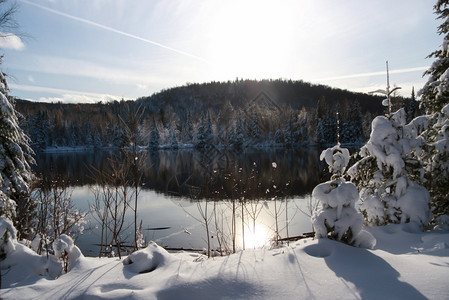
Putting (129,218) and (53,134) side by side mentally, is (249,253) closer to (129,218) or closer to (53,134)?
(129,218)

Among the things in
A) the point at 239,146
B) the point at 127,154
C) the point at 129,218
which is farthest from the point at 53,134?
the point at 127,154

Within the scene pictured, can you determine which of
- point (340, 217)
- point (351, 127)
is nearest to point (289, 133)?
Answer: point (351, 127)

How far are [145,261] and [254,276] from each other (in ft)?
5.25

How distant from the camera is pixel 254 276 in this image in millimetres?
3367

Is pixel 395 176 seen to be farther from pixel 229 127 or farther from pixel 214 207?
pixel 229 127

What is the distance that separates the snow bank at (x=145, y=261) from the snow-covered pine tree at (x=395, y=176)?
488 cm

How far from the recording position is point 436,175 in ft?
20.0

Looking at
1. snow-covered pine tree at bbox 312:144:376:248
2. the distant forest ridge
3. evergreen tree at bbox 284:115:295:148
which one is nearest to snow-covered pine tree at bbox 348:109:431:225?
snow-covered pine tree at bbox 312:144:376:248

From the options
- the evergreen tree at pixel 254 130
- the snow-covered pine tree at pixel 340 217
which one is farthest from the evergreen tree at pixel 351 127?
the snow-covered pine tree at pixel 340 217

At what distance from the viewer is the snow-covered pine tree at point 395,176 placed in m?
5.78

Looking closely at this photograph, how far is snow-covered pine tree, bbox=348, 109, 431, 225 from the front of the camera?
5.78m

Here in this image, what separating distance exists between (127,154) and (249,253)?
317 centimetres

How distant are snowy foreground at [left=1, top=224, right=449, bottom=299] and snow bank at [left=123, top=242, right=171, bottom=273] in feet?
0.04

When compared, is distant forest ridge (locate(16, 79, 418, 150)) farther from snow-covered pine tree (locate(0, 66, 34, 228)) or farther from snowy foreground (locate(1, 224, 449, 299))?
snowy foreground (locate(1, 224, 449, 299))
